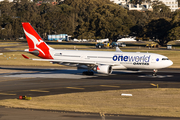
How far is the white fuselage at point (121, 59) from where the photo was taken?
44562 mm

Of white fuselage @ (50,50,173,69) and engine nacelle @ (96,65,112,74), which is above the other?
white fuselage @ (50,50,173,69)

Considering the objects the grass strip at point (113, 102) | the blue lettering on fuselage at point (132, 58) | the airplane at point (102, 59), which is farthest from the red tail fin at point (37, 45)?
the grass strip at point (113, 102)

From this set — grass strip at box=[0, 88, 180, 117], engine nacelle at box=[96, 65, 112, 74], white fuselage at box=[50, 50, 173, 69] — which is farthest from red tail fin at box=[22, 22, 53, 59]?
grass strip at box=[0, 88, 180, 117]

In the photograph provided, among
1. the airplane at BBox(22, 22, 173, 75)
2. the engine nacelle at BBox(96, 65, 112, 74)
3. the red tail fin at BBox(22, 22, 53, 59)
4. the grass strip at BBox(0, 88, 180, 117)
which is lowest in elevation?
the grass strip at BBox(0, 88, 180, 117)

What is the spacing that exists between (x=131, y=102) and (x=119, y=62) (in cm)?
1797

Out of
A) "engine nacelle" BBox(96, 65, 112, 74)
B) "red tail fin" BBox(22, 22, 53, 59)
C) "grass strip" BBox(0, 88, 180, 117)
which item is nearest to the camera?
"grass strip" BBox(0, 88, 180, 117)

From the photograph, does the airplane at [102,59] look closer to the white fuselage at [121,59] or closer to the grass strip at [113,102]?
the white fuselage at [121,59]

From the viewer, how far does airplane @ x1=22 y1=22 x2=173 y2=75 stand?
44.6 m

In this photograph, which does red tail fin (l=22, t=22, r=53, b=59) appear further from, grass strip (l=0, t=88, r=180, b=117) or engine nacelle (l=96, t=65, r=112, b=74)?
grass strip (l=0, t=88, r=180, b=117)

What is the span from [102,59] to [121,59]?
321 cm

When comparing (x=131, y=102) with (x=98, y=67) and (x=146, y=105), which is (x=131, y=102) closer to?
(x=146, y=105)

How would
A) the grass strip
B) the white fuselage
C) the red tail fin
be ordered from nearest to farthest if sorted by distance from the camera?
the grass strip
the white fuselage
the red tail fin

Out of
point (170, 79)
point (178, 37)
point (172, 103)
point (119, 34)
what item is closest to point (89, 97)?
point (172, 103)

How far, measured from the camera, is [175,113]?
24.0 meters
